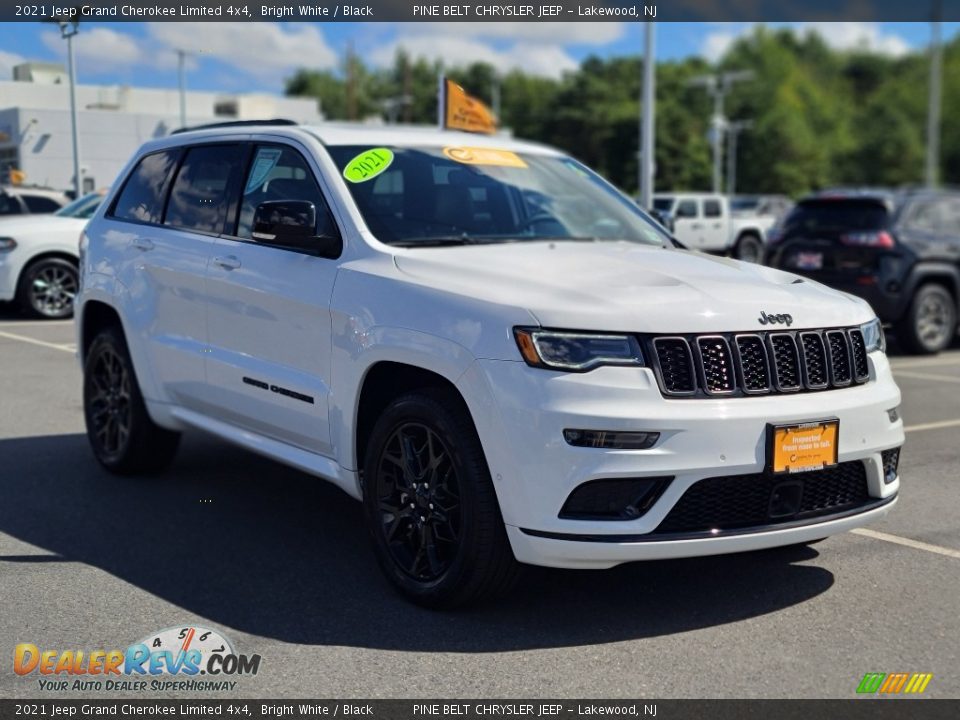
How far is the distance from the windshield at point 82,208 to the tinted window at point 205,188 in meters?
9.53

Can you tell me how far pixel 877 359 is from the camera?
14.7 ft

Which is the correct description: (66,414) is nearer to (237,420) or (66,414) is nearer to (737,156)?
(237,420)

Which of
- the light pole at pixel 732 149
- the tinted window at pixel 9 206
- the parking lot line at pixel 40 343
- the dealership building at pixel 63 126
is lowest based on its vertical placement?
the parking lot line at pixel 40 343

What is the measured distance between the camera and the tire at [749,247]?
98.8 ft

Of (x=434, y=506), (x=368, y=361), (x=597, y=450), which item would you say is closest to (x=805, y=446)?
(x=597, y=450)

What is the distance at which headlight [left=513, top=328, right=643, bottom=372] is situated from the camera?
12.5ft

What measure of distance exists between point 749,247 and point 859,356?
27021mm

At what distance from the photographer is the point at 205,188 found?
579 cm

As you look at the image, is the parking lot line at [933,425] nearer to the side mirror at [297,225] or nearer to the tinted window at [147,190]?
the side mirror at [297,225]

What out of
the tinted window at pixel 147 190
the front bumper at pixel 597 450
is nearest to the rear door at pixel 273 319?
the tinted window at pixel 147 190

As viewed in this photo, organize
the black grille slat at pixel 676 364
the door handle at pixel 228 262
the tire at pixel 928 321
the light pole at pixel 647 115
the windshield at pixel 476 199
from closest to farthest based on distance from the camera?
the black grille slat at pixel 676 364 < the windshield at pixel 476 199 < the door handle at pixel 228 262 < the tire at pixel 928 321 < the light pole at pixel 647 115

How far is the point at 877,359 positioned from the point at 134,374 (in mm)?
3820

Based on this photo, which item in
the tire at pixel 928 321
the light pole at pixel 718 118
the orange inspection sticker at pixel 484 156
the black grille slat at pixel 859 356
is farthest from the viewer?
the light pole at pixel 718 118
